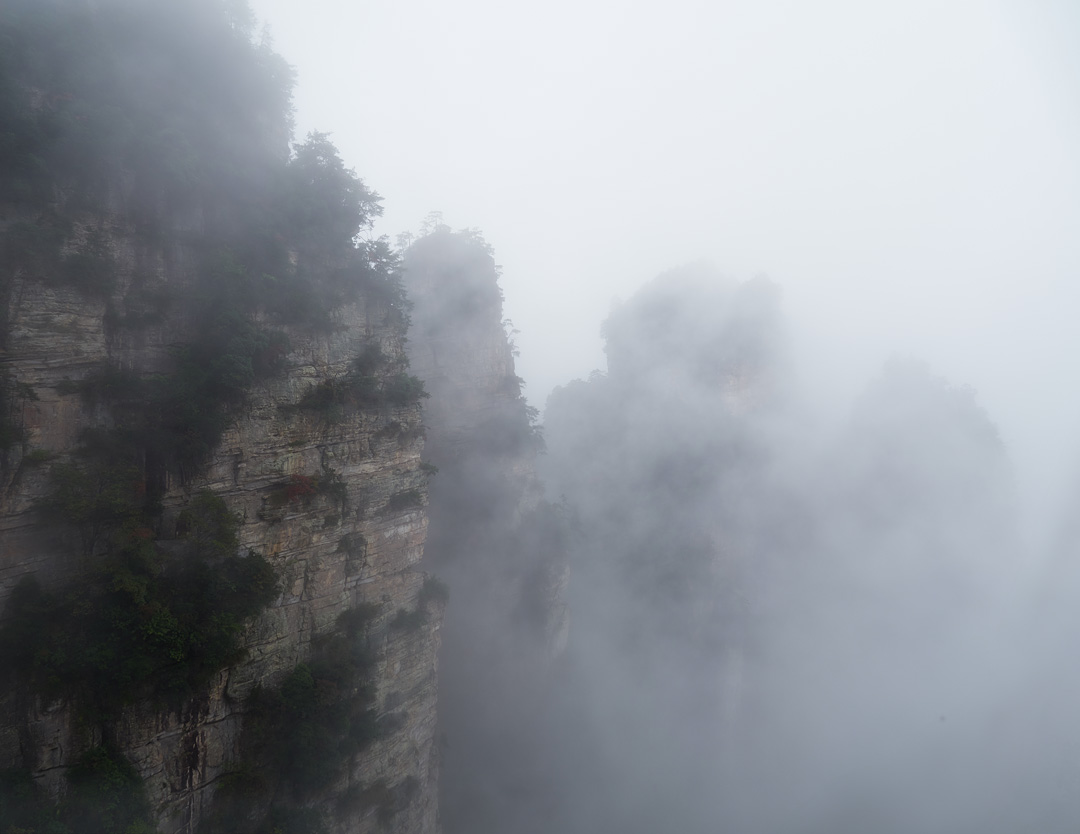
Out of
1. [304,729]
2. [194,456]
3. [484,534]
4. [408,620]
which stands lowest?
[304,729]

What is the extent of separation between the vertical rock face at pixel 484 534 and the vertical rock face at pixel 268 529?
6049mm

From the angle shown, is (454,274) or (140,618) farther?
(454,274)

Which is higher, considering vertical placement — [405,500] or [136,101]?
[136,101]

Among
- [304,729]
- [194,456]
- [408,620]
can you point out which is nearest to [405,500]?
[408,620]

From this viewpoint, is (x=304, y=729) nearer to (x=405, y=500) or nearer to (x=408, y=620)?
(x=408, y=620)

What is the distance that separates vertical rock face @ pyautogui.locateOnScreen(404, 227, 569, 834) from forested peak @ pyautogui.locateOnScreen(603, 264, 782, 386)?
14710 mm

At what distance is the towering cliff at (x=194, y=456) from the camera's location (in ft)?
28.7

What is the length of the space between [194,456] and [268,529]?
237cm

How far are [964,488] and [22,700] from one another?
48.1m

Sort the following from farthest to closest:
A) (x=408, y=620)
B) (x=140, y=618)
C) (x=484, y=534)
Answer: (x=484, y=534) < (x=408, y=620) < (x=140, y=618)

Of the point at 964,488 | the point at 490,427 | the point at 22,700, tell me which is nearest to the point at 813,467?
the point at 964,488

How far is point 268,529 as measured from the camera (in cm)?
1112

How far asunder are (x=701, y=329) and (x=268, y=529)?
2963cm

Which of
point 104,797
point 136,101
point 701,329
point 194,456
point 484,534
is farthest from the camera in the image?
point 701,329
